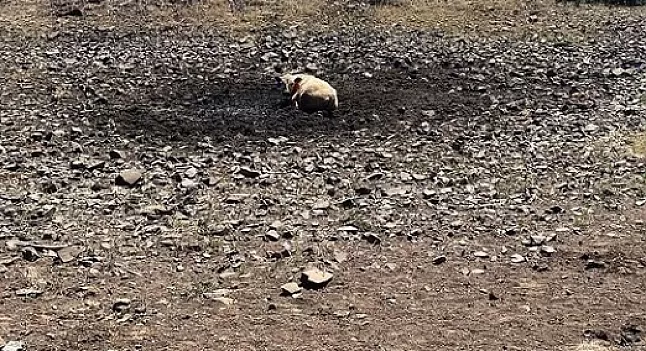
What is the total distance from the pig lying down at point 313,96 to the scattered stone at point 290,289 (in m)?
4.90

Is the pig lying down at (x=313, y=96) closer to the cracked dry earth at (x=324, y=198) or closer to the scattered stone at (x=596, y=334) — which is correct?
the cracked dry earth at (x=324, y=198)

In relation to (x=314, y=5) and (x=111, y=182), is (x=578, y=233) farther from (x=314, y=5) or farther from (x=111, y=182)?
(x=314, y=5)

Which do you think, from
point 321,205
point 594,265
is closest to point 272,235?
point 321,205

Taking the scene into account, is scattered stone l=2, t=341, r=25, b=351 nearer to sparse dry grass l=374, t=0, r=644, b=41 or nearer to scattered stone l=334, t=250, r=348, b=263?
scattered stone l=334, t=250, r=348, b=263

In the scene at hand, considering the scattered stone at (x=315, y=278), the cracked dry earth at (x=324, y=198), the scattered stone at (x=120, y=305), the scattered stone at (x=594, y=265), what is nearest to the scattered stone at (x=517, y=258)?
the cracked dry earth at (x=324, y=198)

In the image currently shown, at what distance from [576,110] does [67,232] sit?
24.9 ft

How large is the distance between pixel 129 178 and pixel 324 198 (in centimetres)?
236

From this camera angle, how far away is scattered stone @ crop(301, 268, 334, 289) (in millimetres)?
7527

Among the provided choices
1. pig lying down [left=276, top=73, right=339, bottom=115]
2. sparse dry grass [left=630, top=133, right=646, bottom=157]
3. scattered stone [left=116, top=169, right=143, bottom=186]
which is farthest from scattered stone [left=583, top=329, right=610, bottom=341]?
pig lying down [left=276, top=73, right=339, bottom=115]

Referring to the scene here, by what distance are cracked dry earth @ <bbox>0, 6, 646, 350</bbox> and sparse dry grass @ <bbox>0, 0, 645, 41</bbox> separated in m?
1.48

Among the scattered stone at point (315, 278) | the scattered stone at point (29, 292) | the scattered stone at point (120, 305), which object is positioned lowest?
the scattered stone at point (29, 292)

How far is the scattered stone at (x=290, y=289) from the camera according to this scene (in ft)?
24.3

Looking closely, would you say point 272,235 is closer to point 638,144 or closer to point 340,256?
point 340,256

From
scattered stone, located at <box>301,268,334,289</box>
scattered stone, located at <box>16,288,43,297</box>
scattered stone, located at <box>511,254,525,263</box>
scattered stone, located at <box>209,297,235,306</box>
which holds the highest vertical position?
scattered stone, located at <box>511,254,525,263</box>
